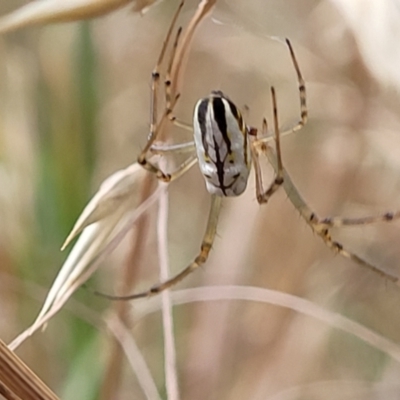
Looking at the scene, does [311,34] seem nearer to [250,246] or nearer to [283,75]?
[283,75]

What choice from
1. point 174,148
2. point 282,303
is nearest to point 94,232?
point 174,148

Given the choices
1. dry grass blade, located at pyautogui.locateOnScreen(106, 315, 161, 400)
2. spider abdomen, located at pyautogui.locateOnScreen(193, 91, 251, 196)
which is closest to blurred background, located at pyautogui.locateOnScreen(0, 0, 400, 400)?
dry grass blade, located at pyautogui.locateOnScreen(106, 315, 161, 400)

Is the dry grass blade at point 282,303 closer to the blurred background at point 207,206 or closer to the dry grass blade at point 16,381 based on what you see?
the blurred background at point 207,206

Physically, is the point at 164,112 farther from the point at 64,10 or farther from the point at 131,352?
the point at 131,352

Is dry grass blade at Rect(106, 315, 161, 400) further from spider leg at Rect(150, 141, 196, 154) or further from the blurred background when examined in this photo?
spider leg at Rect(150, 141, 196, 154)

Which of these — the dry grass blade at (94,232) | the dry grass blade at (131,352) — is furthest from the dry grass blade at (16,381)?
the dry grass blade at (131,352)

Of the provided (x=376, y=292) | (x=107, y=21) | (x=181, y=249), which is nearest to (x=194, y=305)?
(x=181, y=249)
